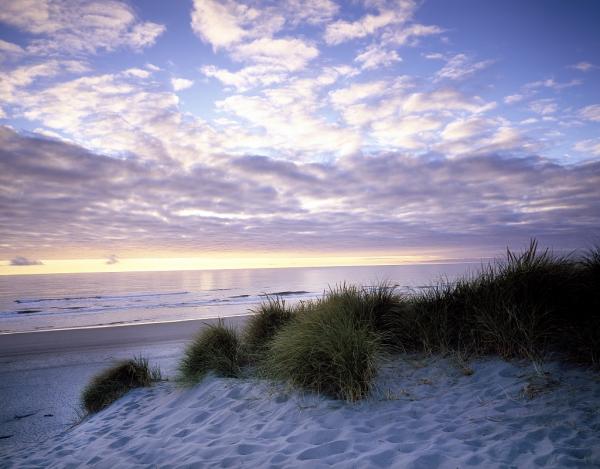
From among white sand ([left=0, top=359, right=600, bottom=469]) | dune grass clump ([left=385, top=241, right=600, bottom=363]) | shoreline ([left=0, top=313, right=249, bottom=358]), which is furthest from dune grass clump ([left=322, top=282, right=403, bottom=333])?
shoreline ([left=0, top=313, right=249, bottom=358])

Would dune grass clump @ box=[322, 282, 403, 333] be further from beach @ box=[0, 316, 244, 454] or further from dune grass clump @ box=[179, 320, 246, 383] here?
beach @ box=[0, 316, 244, 454]

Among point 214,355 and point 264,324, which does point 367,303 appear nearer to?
point 264,324

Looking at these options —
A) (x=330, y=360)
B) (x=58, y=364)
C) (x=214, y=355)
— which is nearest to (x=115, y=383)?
(x=214, y=355)

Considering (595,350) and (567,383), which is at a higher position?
(595,350)

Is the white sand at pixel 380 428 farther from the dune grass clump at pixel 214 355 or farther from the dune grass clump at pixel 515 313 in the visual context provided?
the dune grass clump at pixel 214 355

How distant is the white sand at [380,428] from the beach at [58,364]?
1.47 meters

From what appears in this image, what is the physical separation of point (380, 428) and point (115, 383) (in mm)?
6159

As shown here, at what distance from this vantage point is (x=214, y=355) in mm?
7598

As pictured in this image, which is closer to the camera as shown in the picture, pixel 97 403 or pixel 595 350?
pixel 595 350

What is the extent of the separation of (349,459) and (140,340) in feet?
46.9

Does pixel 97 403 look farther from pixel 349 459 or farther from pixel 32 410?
pixel 349 459

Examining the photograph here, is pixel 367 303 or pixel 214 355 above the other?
pixel 367 303

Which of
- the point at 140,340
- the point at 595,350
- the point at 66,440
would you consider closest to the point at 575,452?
the point at 595,350

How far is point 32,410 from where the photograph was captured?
26.6ft
